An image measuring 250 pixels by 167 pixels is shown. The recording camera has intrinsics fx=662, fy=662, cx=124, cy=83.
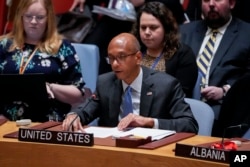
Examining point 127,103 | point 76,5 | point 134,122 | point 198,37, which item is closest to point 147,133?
point 134,122

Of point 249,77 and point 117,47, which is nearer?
point 117,47

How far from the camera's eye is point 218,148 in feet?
8.80

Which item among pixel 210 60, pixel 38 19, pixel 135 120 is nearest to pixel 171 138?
pixel 135 120

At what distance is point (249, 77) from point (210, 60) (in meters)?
0.79

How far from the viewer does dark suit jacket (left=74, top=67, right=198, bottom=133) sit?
3.38m

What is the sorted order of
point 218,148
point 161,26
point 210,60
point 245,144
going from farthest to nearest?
point 210,60
point 161,26
point 245,144
point 218,148

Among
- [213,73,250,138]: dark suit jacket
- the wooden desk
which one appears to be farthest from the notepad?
[213,73,250,138]: dark suit jacket

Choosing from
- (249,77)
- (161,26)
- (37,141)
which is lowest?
(37,141)

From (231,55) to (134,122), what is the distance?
66.1 inches

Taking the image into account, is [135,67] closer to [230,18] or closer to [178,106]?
[178,106]

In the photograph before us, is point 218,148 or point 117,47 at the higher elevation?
point 117,47

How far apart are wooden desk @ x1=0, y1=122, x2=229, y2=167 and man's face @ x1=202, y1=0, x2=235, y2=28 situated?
184 centimetres

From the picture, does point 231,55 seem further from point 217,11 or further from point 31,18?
point 31,18

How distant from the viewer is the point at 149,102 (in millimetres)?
3438
